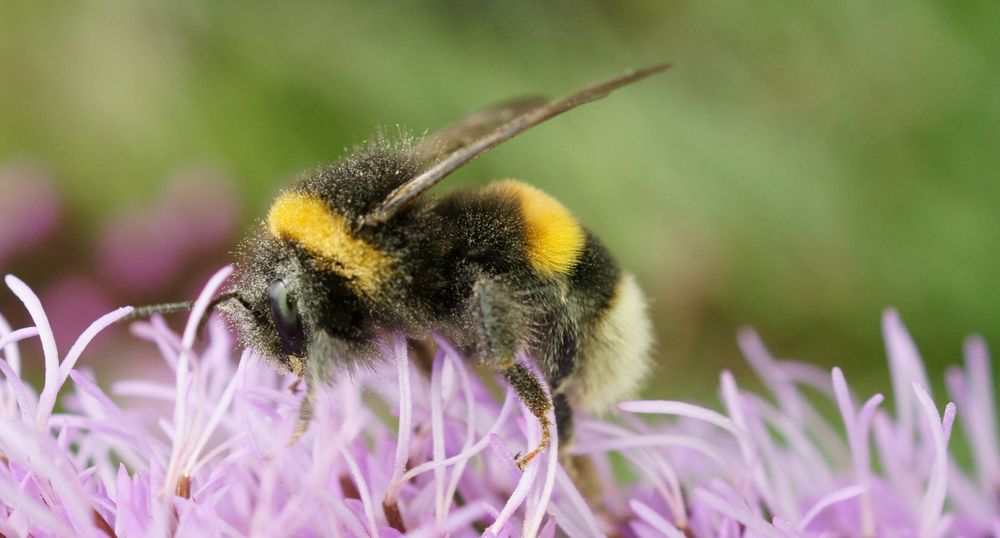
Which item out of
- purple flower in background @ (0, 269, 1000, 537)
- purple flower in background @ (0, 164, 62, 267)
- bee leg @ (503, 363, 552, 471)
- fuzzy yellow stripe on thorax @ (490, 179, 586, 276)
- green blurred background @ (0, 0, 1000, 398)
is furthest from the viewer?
purple flower in background @ (0, 164, 62, 267)

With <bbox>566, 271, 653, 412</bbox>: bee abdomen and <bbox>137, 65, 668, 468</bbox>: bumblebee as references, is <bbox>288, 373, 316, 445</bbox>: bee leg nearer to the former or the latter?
<bbox>137, 65, 668, 468</bbox>: bumblebee

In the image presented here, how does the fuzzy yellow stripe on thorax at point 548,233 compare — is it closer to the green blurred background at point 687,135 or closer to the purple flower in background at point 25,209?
the green blurred background at point 687,135

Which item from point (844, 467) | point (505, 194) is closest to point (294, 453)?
point (505, 194)

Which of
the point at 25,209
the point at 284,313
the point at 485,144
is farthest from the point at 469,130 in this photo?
the point at 25,209

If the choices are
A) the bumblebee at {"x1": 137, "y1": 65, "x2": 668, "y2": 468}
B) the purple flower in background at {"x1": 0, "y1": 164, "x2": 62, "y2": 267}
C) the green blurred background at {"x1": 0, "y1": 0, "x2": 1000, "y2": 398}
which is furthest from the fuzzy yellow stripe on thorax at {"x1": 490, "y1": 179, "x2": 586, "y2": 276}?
the purple flower in background at {"x1": 0, "y1": 164, "x2": 62, "y2": 267}

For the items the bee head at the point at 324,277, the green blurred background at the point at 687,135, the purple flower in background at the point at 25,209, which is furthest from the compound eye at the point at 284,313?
the purple flower in background at the point at 25,209

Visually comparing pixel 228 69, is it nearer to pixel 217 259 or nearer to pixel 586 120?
pixel 217 259
